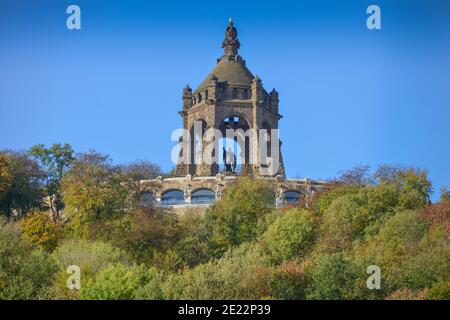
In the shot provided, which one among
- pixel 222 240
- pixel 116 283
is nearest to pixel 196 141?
pixel 222 240

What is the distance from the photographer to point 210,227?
9056 cm

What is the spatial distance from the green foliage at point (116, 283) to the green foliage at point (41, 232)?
36.5ft

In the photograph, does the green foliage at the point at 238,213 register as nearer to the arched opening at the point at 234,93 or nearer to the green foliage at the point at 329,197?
the green foliage at the point at 329,197

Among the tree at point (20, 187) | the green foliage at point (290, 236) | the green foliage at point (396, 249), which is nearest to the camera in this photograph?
the green foliage at point (396, 249)

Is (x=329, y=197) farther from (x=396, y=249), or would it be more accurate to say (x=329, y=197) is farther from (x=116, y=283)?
(x=116, y=283)

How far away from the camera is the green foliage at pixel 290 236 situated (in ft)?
276

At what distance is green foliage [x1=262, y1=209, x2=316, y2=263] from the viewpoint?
84250mm

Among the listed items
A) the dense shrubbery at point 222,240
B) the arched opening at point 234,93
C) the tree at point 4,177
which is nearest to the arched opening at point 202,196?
the dense shrubbery at point 222,240

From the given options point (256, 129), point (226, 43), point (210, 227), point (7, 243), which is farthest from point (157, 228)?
point (226, 43)

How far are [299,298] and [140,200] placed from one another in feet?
82.9

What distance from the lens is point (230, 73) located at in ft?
377

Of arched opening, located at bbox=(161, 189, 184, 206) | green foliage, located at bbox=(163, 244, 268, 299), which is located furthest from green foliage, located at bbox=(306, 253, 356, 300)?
arched opening, located at bbox=(161, 189, 184, 206)
